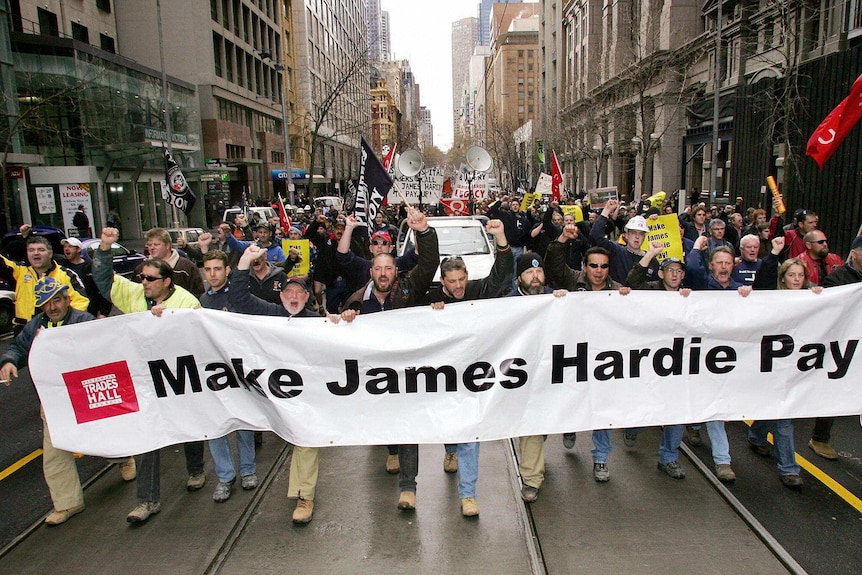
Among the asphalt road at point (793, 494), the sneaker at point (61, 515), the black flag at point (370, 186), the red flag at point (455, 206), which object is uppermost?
the black flag at point (370, 186)

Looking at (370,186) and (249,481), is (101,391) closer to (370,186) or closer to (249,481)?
(249,481)

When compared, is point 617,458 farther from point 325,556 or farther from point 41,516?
point 41,516

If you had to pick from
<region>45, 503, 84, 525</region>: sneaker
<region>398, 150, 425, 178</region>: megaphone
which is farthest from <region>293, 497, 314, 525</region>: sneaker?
<region>398, 150, 425, 178</region>: megaphone

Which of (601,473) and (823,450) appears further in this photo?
(823,450)

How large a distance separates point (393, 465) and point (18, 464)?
3.44 m

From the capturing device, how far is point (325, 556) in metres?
4.09

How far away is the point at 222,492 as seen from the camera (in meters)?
4.83

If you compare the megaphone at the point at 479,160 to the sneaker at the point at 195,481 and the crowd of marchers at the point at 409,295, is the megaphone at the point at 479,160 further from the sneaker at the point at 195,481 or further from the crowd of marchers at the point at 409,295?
the sneaker at the point at 195,481

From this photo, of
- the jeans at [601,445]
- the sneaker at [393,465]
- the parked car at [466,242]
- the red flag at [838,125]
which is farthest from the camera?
the parked car at [466,242]

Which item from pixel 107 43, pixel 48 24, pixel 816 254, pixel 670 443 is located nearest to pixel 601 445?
pixel 670 443

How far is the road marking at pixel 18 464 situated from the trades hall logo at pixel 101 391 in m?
1.63

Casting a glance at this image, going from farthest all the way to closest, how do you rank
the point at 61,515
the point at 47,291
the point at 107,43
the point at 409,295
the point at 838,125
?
the point at 107,43 → the point at 838,125 → the point at 409,295 → the point at 47,291 → the point at 61,515

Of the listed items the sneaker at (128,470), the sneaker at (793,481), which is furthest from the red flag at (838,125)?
the sneaker at (128,470)

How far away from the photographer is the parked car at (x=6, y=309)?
11641mm
